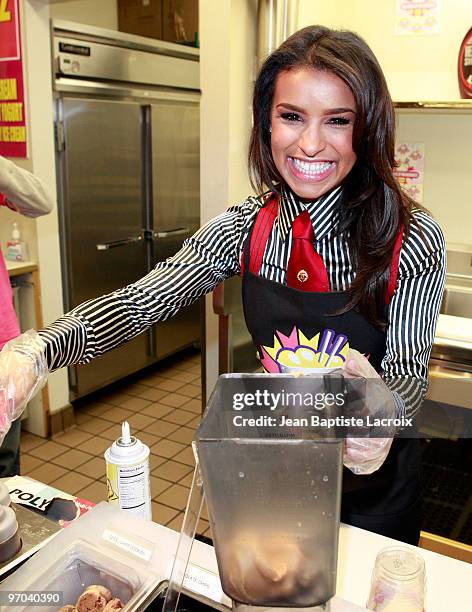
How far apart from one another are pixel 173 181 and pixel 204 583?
329 cm

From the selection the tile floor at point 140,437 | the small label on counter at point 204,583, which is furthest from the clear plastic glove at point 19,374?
the tile floor at point 140,437

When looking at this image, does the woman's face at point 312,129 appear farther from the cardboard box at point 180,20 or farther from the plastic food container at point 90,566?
the cardboard box at point 180,20

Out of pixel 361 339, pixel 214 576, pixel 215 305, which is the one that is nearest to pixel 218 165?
pixel 215 305

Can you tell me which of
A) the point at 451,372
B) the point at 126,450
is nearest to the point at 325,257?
the point at 126,450

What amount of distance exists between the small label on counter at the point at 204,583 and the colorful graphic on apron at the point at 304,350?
49 cm

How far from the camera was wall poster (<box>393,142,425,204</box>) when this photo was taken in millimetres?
2668

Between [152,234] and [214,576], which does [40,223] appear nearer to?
[152,234]

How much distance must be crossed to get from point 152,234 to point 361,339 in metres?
2.65

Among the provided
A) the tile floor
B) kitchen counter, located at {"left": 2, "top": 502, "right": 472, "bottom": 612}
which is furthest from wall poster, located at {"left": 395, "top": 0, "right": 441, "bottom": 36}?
kitchen counter, located at {"left": 2, "top": 502, "right": 472, "bottom": 612}

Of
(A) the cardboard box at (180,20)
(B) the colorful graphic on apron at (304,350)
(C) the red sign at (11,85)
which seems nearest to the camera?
(B) the colorful graphic on apron at (304,350)

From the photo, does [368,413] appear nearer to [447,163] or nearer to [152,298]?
[152,298]

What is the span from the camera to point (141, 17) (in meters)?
4.25

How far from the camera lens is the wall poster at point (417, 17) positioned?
8.15 ft

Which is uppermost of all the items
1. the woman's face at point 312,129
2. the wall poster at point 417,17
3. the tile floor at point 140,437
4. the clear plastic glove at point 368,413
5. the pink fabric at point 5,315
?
the wall poster at point 417,17
